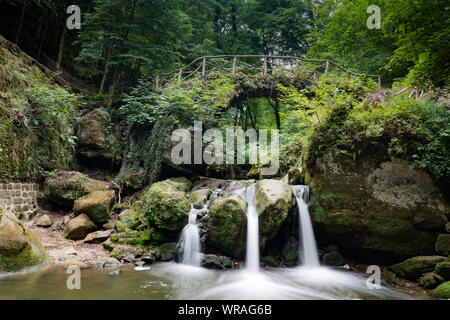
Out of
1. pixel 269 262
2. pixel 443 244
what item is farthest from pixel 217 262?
pixel 443 244

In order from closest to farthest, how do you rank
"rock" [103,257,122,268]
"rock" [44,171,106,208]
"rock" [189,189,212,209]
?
"rock" [103,257,122,268]
"rock" [44,171,106,208]
"rock" [189,189,212,209]

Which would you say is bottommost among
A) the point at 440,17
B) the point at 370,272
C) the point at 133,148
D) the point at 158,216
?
the point at 370,272

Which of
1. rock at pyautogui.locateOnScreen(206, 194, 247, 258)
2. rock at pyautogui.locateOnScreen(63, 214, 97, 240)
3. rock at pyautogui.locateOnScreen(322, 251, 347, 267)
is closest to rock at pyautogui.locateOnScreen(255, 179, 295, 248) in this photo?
rock at pyautogui.locateOnScreen(206, 194, 247, 258)

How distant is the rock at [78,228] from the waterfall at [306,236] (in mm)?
5876

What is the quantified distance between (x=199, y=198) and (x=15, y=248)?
4.48 m

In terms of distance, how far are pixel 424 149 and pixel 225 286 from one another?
229 inches

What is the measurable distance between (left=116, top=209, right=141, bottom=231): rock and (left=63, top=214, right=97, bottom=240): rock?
2.27 ft

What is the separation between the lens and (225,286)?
185 inches

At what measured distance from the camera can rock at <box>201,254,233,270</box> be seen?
5.81m

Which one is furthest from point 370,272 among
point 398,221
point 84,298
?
point 84,298

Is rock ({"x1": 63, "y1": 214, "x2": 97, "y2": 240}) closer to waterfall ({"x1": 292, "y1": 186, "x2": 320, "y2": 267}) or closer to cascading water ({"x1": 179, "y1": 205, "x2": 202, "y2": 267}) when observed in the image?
cascading water ({"x1": 179, "y1": 205, "x2": 202, "y2": 267})

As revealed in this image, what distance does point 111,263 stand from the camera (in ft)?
17.9

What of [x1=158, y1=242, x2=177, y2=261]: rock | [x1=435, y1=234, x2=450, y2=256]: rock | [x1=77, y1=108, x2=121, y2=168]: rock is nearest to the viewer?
[x1=435, y1=234, x2=450, y2=256]: rock
